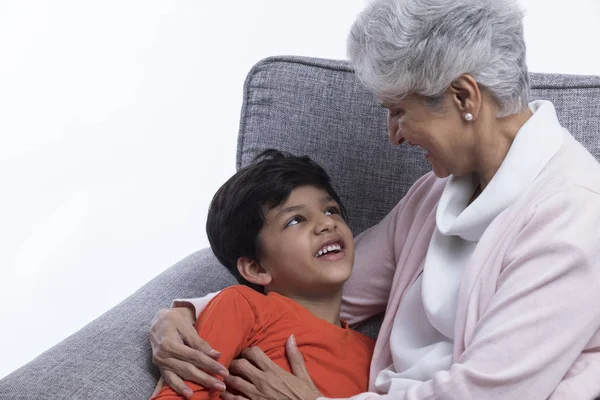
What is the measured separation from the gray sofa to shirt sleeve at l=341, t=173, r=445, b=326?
65mm

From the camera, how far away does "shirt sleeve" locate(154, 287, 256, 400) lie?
5.23 ft

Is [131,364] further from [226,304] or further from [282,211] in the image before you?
[282,211]

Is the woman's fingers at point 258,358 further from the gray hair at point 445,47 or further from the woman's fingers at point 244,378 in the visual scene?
the gray hair at point 445,47

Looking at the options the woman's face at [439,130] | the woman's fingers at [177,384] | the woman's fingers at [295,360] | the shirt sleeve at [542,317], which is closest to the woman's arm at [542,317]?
the shirt sleeve at [542,317]

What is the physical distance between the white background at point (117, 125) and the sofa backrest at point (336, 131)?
1.21m

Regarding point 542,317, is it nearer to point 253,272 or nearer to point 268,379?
point 268,379

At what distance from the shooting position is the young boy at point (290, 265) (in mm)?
1721

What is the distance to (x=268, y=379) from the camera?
1.63m

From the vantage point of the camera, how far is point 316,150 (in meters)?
2.03

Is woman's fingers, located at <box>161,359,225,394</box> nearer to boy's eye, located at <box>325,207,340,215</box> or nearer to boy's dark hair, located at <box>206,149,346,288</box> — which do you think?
boy's dark hair, located at <box>206,149,346,288</box>

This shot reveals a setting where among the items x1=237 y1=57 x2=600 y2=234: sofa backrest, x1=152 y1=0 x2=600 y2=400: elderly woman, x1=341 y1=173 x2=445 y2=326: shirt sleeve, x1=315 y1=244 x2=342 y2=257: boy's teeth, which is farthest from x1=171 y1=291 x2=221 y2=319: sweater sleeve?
x1=237 y1=57 x2=600 y2=234: sofa backrest

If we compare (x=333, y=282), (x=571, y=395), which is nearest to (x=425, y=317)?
(x=333, y=282)

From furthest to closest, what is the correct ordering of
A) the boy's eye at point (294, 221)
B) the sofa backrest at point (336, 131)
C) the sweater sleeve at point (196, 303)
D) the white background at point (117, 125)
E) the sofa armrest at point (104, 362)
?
→ the white background at point (117, 125)
the sofa backrest at point (336, 131)
the boy's eye at point (294, 221)
the sweater sleeve at point (196, 303)
the sofa armrest at point (104, 362)

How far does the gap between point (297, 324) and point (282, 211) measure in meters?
0.22
